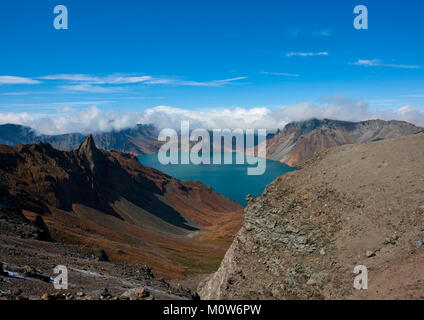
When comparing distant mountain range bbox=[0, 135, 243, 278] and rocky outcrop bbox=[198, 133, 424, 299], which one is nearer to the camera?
rocky outcrop bbox=[198, 133, 424, 299]

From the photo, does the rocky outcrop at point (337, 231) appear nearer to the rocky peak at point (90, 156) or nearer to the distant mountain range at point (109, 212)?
the distant mountain range at point (109, 212)

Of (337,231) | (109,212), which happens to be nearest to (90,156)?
(109,212)

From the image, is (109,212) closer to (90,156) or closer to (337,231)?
(90,156)

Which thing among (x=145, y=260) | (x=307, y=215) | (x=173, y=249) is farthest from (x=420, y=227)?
(x=173, y=249)

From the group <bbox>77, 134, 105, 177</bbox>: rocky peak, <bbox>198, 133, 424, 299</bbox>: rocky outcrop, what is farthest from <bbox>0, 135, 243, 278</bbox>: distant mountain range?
<bbox>198, 133, 424, 299</bbox>: rocky outcrop

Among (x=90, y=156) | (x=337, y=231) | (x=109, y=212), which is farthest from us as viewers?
(x=90, y=156)

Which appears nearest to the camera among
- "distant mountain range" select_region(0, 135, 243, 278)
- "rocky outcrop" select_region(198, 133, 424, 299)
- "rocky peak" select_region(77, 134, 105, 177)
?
"rocky outcrop" select_region(198, 133, 424, 299)

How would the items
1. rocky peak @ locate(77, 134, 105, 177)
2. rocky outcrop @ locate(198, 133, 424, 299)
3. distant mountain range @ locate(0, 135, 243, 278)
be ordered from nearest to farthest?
rocky outcrop @ locate(198, 133, 424, 299)
distant mountain range @ locate(0, 135, 243, 278)
rocky peak @ locate(77, 134, 105, 177)

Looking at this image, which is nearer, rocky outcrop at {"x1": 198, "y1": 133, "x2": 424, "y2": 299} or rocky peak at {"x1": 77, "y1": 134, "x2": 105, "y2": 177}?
rocky outcrop at {"x1": 198, "y1": 133, "x2": 424, "y2": 299}

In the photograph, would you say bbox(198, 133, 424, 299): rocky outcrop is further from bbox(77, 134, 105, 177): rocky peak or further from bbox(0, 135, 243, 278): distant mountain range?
bbox(77, 134, 105, 177): rocky peak

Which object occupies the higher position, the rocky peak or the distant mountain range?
the rocky peak
